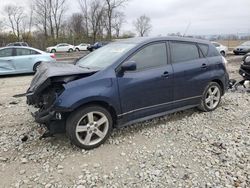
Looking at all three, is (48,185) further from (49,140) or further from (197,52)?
(197,52)

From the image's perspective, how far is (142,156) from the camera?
3656mm

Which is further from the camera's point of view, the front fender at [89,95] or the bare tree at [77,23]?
the bare tree at [77,23]

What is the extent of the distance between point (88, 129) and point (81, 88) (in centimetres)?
62

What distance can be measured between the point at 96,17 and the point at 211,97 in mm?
47249

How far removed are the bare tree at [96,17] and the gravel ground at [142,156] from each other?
45.4 m

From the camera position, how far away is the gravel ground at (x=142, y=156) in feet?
10.3

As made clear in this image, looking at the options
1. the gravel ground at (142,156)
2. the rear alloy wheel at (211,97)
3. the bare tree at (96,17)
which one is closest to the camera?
the gravel ground at (142,156)

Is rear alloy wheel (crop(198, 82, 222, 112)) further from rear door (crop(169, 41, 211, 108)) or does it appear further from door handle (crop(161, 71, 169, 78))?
door handle (crop(161, 71, 169, 78))

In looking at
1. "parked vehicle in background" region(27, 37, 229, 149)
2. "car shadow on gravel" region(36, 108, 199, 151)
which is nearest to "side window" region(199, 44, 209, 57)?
"parked vehicle in background" region(27, 37, 229, 149)

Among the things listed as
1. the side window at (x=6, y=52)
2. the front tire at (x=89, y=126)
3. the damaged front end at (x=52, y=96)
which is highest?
the side window at (x=6, y=52)

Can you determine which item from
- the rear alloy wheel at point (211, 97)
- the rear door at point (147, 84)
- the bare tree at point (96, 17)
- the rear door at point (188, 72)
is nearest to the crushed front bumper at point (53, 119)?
the rear door at point (147, 84)

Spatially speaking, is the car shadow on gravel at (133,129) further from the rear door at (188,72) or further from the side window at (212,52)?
the side window at (212,52)

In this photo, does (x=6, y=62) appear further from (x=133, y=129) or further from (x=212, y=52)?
(x=212, y=52)

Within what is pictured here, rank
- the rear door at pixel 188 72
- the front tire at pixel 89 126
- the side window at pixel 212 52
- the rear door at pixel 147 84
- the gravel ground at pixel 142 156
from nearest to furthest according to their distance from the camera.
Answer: the gravel ground at pixel 142 156, the front tire at pixel 89 126, the rear door at pixel 147 84, the rear door at pixel 188 72, the side window at pixel 212 52
